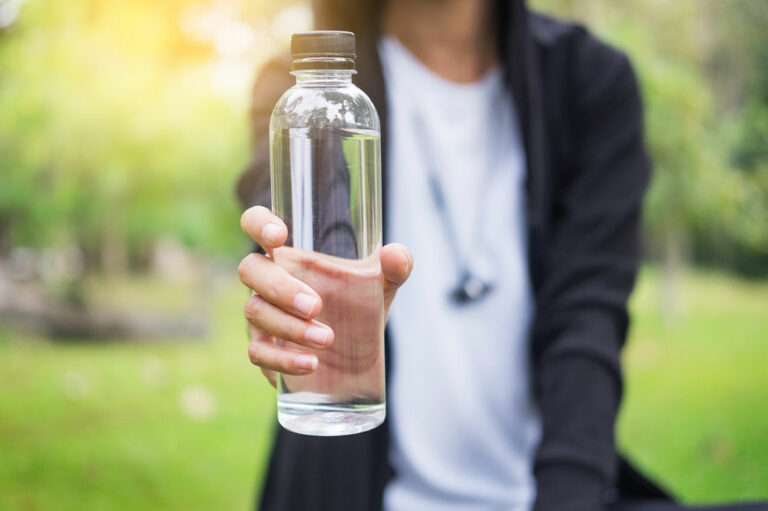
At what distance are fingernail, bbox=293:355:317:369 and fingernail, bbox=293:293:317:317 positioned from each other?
0.17ft

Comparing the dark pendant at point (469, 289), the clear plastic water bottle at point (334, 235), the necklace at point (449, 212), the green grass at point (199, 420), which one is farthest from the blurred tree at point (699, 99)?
the clear plastic water bottle at point (334, 235)

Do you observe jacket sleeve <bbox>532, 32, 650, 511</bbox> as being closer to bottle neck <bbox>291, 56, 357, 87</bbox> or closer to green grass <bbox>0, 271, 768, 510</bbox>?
bottle neck <bbox>291, 56, 357, 87</bbox>

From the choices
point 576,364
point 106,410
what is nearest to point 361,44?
point 576,364

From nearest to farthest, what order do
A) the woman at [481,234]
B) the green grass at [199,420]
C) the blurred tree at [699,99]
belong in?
1. the woman at [481,234]
2. the green grass at [199,420]
3. the blurred tree at [699,99]

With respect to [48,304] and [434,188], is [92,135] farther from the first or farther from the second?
[434,188]

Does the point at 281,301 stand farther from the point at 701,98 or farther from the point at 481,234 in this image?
the point at 701,98

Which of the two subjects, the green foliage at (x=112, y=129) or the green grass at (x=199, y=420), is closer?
the green grass at (x=199, y=420)

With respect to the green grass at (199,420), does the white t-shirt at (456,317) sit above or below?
above

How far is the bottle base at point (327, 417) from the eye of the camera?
36.2 inches

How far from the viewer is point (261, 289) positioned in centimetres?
86

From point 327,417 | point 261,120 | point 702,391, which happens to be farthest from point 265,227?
point 702,391

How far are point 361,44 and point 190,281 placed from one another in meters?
3.01

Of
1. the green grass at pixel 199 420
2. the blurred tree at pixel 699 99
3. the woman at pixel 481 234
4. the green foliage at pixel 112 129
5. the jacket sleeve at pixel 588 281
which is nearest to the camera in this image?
the jacket sleeve at pixel 588 281

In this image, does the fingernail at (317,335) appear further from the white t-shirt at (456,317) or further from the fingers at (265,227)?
the white t-shirt at (456,317)
